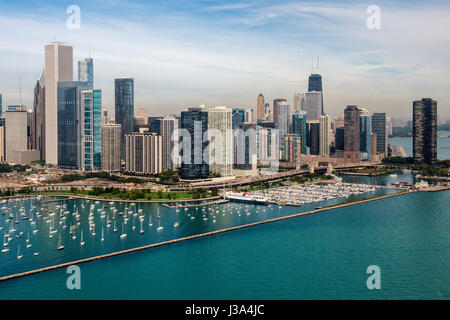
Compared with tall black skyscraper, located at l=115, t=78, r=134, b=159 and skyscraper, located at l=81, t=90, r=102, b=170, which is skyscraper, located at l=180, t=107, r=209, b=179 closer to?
skyscraper, located at l=81, t=90, r=102, b=170

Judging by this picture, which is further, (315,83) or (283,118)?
(315,83)

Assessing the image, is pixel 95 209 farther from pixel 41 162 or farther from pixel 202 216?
pixel 41 162

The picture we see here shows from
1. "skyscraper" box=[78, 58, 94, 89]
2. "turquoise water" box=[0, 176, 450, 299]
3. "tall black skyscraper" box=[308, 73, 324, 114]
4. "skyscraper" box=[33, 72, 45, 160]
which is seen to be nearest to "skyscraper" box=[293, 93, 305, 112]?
"tall black skyscraper" box=[308, 73, 324, 114]

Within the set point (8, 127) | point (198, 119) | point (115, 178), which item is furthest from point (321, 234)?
point (8, 127)

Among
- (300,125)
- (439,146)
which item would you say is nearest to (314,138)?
(300,125)

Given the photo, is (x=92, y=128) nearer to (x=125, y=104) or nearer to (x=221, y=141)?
(x=125, y=104)

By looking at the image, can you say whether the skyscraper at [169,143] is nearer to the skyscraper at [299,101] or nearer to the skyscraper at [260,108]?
the skyscraper at [260,108]
